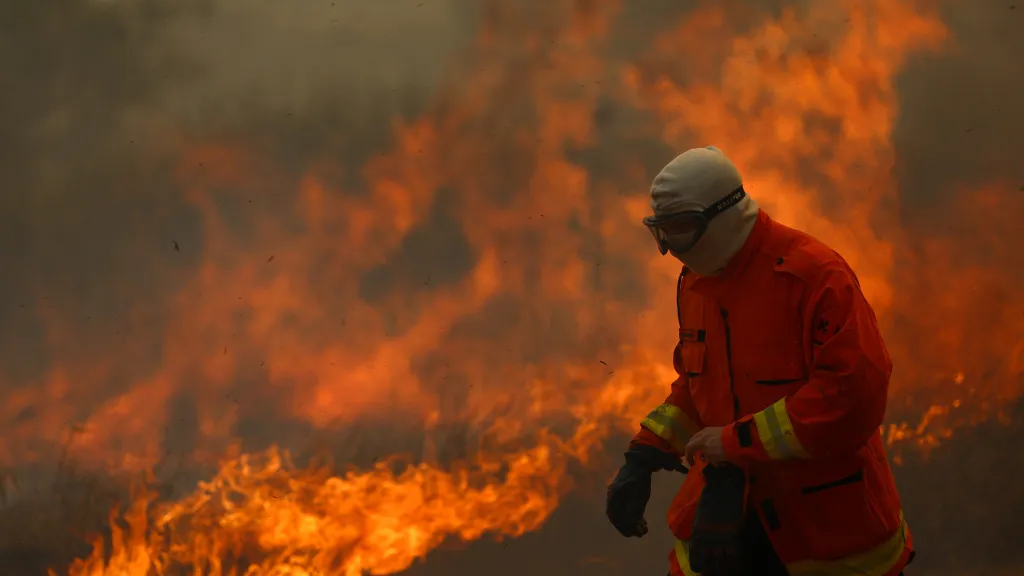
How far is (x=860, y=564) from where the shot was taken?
225cm

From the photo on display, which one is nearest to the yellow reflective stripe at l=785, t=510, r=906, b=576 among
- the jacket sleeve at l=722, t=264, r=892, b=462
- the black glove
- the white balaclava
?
the black glove

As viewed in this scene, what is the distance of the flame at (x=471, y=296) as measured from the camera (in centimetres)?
410

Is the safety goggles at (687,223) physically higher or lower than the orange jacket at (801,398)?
higher

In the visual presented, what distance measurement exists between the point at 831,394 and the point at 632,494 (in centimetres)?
71

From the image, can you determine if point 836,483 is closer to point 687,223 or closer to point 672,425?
point 672,425

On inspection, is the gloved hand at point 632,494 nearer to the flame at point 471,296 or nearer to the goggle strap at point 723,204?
the goggle strap at point 723,204

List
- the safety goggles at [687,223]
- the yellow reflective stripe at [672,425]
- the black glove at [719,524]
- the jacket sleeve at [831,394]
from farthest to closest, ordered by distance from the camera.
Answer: the yellow reflective stripe at [672,425] < the safety goggles at [687,223] < the black glove at [719,524] < the jacket sleeve at [831,394]

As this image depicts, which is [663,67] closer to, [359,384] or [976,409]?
[359,384]

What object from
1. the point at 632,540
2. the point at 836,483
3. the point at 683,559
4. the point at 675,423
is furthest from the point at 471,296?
the point at 836,483

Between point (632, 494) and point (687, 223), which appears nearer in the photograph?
point (687, 223)

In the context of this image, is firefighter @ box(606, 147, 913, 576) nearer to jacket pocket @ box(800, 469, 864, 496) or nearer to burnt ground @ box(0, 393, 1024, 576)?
jacket pocket @ box(800, 469, 864, 496)

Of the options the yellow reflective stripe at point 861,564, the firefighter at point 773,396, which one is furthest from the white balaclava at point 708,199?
the yellow reflective stripe at point 861,564

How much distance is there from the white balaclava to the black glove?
0.54 m

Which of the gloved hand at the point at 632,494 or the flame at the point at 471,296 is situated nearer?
the gloved hand at the point at 632,494
